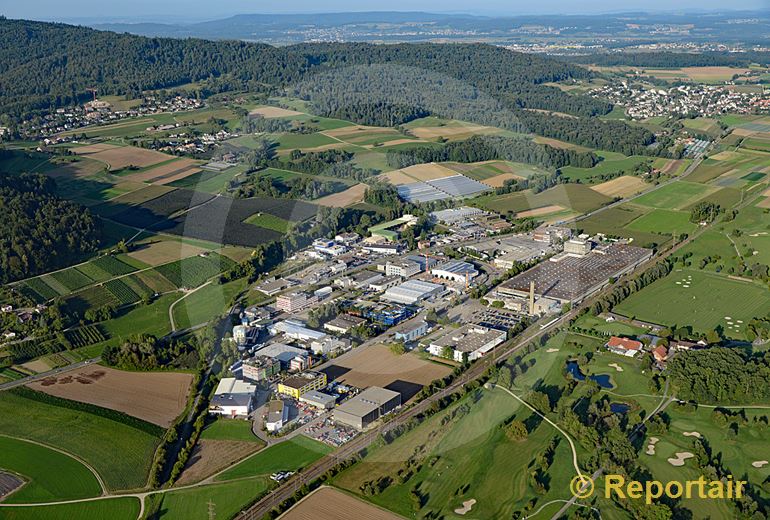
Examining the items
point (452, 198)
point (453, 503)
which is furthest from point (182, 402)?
point (452, 198)

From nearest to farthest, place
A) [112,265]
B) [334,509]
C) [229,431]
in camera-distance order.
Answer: [334,509] → [229,431] → [112,265]

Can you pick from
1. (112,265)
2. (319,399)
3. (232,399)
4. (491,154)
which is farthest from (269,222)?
(491,154)

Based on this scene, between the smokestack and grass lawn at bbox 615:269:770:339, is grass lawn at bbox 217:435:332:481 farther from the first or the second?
grass lawn at bbox 615:269:770:339

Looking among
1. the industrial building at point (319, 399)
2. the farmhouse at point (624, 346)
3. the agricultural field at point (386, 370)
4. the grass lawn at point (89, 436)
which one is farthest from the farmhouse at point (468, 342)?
the grass lawn at point (89, 436)

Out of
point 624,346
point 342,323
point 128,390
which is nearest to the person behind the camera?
point 128,390

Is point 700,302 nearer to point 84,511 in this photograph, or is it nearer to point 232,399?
point 232,399

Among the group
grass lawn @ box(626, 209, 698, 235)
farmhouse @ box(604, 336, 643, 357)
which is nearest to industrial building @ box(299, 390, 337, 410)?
farmhouse @ box(604, 336, 643, 357)

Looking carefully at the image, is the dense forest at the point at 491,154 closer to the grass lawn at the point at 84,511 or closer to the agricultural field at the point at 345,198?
the agricultural field at the point at 345,198
